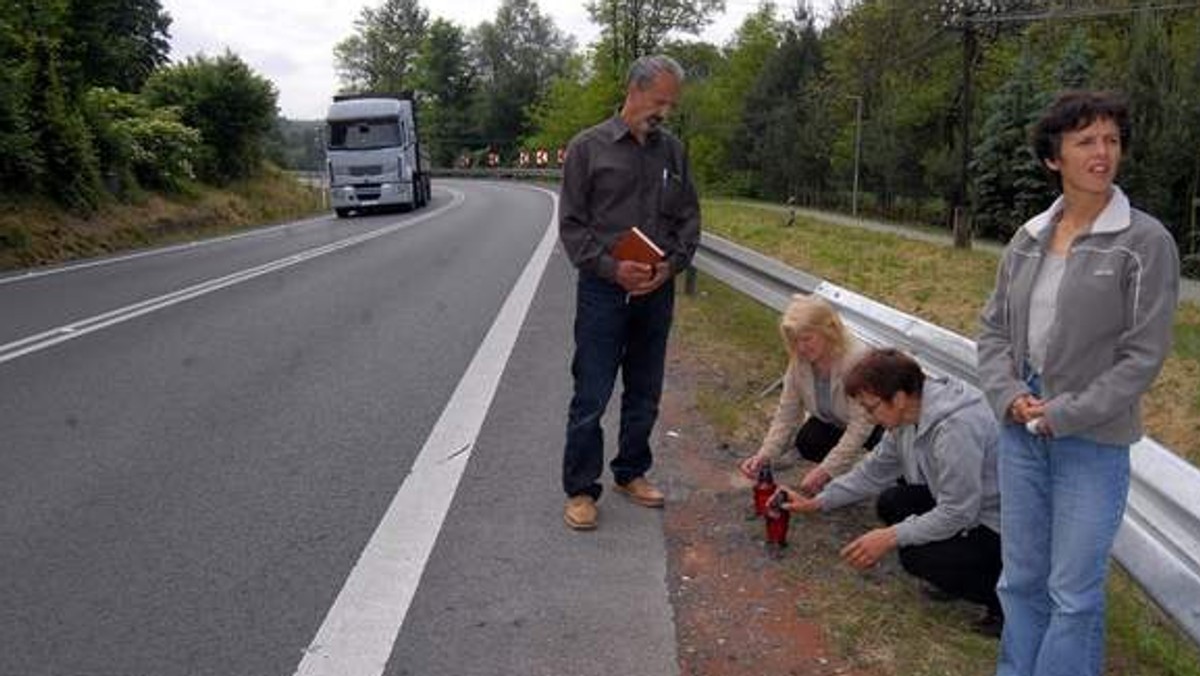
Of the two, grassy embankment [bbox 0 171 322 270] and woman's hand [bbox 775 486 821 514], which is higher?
woman's hand [bbox 775 486 821 514]

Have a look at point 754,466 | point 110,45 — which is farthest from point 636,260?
point 110,45

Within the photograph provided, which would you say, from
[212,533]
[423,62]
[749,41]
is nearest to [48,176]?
[212,533]

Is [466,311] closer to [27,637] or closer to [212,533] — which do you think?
[212,533]

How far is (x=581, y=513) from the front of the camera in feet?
14.7

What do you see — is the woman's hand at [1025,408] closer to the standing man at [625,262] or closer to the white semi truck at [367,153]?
the standing man at [625,262]

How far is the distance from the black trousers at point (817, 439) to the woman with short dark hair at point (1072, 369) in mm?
1915

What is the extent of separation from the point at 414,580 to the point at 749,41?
258 ft

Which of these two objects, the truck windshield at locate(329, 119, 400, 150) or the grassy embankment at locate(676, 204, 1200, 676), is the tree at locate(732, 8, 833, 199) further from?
the grassy embankment at locate(676, 204, 1200, 676)

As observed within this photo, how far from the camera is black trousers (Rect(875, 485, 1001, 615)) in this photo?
12.1 ft

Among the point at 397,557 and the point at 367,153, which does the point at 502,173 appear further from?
the point at 397,557

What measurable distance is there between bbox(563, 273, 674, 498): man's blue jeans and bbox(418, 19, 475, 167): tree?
96120mm

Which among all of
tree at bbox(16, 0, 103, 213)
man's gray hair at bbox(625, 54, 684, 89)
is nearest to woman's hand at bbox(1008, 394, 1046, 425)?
man's gray hair at bbox(625, 54, 684, 89)

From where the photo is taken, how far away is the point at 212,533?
4.37m

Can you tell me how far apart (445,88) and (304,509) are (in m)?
100
